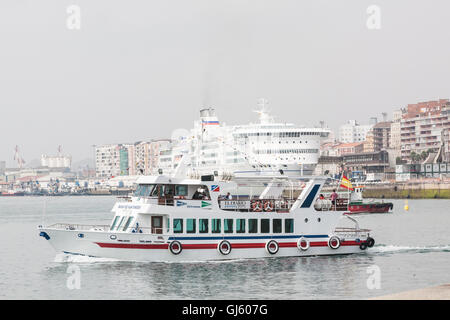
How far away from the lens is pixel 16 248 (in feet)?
158

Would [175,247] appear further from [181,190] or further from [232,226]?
[232,226]

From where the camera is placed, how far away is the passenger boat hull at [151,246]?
113 feet

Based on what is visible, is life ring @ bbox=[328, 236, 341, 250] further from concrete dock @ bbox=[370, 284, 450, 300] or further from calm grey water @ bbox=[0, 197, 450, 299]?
concrete dock @ bbox=[370, 284, 450, 300]

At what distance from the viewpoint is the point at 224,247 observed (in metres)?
35.7

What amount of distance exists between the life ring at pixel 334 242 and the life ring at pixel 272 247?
3020 mm

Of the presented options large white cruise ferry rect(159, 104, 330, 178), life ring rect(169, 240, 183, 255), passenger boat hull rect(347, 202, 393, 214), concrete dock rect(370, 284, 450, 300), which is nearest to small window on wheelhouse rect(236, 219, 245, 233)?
life ring rect(169, 240, 183, 255)

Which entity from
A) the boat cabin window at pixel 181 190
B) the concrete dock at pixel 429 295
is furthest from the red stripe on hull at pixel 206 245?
the concrete dock at pixel 429 295

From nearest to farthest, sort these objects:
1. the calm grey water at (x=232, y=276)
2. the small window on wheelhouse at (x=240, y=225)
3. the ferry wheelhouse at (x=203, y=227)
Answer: the calm grey water at (x=232, y=276), the ferry wheelhouse at (x=203, y=227), the small window on wheelhouse at (x=240, y=225)

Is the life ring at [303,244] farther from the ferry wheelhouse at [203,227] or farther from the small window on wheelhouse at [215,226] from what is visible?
the small window on wheelhouse at [215,226]
